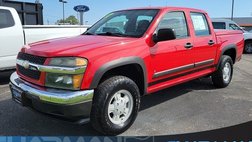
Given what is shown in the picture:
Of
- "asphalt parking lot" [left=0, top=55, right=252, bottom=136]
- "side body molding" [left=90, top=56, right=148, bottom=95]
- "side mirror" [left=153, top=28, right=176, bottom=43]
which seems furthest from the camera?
"side mirror" [left=153, top=28, right=176, bottom=43]

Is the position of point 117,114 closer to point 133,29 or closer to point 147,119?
point 147,119

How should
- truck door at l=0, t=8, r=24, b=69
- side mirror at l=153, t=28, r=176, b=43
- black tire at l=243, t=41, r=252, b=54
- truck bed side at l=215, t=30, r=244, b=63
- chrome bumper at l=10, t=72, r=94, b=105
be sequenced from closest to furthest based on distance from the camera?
chrome bumper at l=10, t=72, r=94, b=105 < side mirror at l=153, t=28, r=176, b=43 < truck bed side at l=215, t=30, r=244, b=63 < truck door at l=0, t=8, r=24, b=69 < black tire at l=243, t=41, r=252, b=54

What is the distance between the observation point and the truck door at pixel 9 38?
23.8ft

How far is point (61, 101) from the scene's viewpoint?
3559mm

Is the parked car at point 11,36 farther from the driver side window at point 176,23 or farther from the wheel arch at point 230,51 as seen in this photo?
the wheel arch at point 230,51

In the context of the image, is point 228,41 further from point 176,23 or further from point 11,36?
point 11,36

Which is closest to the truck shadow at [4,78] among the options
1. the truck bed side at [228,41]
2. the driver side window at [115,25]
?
the driver side window at [115,25]

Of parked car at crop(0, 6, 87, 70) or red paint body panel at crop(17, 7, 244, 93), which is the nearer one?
red paint body panel at crop(17, 7, 244, 93)

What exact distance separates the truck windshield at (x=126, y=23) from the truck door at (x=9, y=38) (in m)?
2.80

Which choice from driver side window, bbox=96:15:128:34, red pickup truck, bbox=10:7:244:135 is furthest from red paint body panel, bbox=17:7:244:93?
driver side window, bbox=96:15:128:34


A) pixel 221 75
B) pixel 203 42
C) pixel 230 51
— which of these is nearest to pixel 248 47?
pixel 230 51

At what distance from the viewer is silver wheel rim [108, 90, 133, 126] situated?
4027 millimetres

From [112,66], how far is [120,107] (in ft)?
1.89

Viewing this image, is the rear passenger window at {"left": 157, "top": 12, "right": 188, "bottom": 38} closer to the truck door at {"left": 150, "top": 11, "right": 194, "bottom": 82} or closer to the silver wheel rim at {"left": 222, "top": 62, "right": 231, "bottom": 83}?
the truck door at {"left": 150, "top": 11, "right": 194, "bottom": 82}
